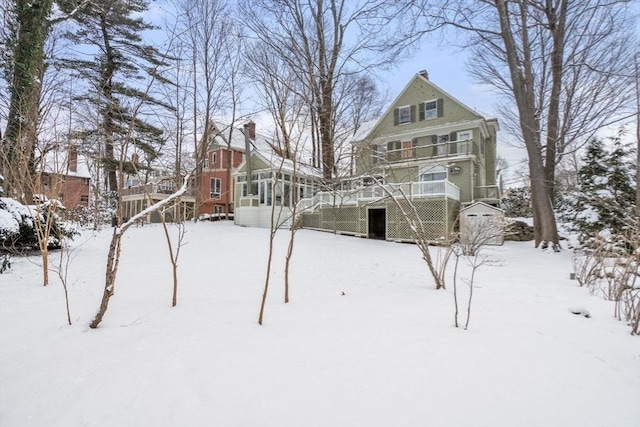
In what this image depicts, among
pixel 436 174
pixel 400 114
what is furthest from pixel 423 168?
pixel 400 114

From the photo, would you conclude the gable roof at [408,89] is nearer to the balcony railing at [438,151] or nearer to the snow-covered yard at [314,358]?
the balcony railing at [438,151]

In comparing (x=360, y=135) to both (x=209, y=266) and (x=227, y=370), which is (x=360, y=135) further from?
(x=227, y=370)

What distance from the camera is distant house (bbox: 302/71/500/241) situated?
1337 centimetres

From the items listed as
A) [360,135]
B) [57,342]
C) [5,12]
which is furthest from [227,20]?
[57,342]

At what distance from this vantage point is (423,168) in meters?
16.1

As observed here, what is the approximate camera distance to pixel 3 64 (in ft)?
25.7

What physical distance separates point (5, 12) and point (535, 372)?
45.2ft

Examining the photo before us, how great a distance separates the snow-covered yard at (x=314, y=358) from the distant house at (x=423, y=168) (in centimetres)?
815

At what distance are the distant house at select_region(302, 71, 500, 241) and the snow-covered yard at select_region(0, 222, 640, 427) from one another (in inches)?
321

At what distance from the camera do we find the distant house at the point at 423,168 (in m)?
13.4

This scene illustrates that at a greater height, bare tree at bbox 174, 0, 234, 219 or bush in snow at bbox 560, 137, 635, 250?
bare tree at bbox 174, 0, 234, 219

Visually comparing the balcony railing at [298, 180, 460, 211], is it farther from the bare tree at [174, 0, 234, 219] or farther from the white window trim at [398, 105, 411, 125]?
the bare tree at [174, 0, 234, 219]

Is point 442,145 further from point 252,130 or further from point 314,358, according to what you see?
point 314,358

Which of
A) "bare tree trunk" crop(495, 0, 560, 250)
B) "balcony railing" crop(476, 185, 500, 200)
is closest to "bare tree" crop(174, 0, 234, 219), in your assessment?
"bare tree trunk" crop(495, 0, 560, 250)
